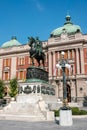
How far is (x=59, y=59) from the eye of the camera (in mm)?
49281

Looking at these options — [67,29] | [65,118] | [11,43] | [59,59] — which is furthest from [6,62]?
[65,118]

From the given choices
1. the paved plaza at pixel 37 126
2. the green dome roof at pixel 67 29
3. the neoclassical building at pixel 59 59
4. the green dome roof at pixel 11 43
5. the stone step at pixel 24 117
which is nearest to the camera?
the paved plaza at pixel 37 126

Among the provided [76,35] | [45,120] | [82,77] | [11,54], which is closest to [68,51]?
[76,35]

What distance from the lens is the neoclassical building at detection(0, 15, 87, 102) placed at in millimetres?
45875

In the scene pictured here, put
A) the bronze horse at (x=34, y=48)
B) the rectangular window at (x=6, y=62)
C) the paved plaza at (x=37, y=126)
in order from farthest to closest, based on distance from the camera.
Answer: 1. the rectangular window at (x=6, y=62)
2. the bronze horse at (x=34, y=48)
3. the paved plaza at (x=37, y=126)

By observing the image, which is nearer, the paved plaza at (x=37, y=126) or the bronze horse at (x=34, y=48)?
the paved plaza at (x=37, y=126)

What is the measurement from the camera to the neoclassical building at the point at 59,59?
45875 mm

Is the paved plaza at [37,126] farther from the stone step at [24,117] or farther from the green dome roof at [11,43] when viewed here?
the green dome roof at [11,43]

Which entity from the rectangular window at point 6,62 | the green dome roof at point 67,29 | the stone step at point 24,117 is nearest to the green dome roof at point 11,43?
the rectangular window at point 6,62

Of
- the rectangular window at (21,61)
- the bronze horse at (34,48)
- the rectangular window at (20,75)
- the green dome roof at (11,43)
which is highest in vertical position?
the green dome roof at (11,43)

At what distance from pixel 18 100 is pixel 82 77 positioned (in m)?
25.2

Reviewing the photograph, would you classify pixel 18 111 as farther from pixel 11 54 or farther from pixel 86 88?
pixel 11 54

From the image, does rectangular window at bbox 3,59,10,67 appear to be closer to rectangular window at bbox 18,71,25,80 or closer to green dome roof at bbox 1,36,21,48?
rectangular window at bbox 18,71,25,80

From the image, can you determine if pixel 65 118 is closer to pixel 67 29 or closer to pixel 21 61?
pixel 67 29
